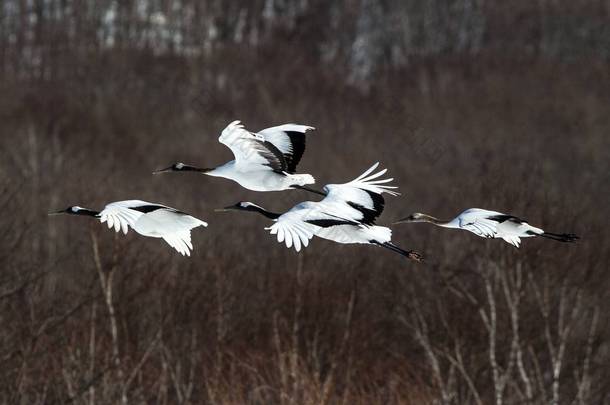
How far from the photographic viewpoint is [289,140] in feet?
24.2

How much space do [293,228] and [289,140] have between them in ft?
4.00

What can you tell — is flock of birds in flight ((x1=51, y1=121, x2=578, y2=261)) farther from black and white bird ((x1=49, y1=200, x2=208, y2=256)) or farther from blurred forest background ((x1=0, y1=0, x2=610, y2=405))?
blurred forest background ((x1=0, y1=0, x2=610, y2=405))

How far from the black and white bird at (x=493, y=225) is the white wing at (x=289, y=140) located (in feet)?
3.38

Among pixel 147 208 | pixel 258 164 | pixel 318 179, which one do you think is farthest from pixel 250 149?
pixel 318 179

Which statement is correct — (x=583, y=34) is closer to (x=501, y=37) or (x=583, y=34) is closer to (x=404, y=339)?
(x=501, y=37)

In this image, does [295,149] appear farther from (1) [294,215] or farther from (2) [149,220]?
(2) [149,220]

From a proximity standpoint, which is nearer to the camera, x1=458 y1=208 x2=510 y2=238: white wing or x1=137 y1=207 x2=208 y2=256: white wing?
x1=458 y1=208 x2=510 y2=238: white wing

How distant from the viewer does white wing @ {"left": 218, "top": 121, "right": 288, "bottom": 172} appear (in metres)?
6.64

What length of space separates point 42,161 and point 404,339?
2584 cm

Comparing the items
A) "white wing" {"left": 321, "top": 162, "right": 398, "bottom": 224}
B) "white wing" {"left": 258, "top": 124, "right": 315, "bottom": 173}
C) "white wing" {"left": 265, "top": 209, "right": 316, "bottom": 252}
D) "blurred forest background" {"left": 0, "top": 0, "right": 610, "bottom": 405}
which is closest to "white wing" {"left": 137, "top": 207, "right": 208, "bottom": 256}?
"white wing" {"left": 265, "top": 209, "right": 316, "bottom": 252}

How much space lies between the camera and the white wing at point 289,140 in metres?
7.17

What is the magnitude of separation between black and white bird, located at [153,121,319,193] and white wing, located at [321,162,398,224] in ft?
0.71

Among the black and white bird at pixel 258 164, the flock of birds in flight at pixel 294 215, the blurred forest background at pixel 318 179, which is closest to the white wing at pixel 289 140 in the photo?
the black and white bird at pixel 258 164

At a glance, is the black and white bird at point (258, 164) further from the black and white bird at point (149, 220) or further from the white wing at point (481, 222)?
the white wing at point (481, 222)
